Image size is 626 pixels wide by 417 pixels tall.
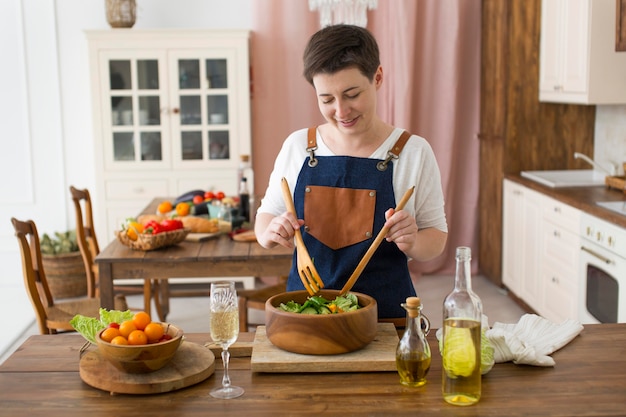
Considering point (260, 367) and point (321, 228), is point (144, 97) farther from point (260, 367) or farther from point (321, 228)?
point (260, 367)

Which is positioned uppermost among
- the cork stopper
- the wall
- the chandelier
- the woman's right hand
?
the chandelier

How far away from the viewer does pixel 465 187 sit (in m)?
6.17

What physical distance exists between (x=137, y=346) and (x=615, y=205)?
2932mm

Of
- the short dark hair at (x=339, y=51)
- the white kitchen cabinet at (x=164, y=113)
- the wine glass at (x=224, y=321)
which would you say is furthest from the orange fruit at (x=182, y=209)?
the wine glass at (x=224, y=321)

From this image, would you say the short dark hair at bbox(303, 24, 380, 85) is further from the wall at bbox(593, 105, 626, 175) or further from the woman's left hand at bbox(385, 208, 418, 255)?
the wall at bbox(593, 105, 626, 175)

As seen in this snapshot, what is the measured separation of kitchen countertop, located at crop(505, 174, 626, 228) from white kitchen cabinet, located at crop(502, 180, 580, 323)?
4 centimetres

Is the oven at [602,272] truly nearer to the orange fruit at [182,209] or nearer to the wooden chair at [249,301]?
the wooden chair at [249,301]

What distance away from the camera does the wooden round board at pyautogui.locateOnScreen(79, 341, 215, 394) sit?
1.74 meters

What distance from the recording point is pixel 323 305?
1.94m

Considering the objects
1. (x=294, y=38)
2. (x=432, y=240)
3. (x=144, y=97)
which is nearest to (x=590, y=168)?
(x=294, y=38)

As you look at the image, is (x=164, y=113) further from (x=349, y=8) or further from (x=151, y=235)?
(x=151, y=235)

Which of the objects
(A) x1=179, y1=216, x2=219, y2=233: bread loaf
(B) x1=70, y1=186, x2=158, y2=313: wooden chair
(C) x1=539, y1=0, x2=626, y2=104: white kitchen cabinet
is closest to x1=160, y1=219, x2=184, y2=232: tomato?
(A) x1=179, y1=216, x2=219, y2=233: bread loaf

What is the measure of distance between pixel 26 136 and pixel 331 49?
4.61 meters

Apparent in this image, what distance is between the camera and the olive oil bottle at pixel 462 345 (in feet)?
5.37
